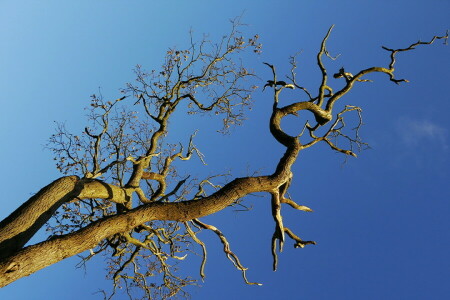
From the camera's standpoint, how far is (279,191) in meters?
7.31

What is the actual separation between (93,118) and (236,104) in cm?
376

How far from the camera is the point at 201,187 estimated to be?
9430 millimetres

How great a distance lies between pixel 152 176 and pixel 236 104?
3167 millimetres

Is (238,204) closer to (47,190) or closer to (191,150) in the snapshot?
(191,150)

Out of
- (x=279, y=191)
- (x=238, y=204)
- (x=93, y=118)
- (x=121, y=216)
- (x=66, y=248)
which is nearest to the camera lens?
(x=66, y=248)

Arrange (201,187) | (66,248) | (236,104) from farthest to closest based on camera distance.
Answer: (236,104) < (201,187) < (66,248)

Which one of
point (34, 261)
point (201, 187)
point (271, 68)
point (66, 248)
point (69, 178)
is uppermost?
point (271, 68)

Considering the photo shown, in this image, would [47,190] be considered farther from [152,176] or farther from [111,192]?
[152,176]

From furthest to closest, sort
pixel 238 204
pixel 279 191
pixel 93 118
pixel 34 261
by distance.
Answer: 1. pixel 93 118
2. pixel 238 204
3. pixel 279 191
4. pixel 34 261

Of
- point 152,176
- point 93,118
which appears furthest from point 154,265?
point 93,118

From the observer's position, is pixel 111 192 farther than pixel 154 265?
No

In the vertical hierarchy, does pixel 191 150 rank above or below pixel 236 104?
below

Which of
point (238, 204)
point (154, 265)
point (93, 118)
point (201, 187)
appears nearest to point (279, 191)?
point (238, 204)

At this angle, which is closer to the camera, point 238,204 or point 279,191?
point 279,191
